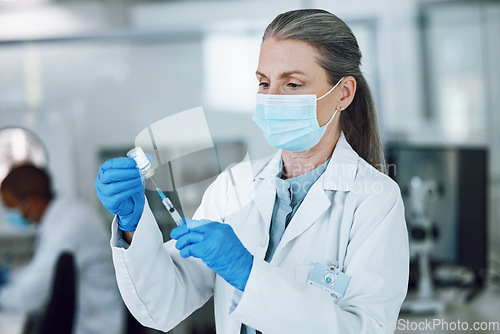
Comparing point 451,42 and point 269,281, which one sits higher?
point 451,42

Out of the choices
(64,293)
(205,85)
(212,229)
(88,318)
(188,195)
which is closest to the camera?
(212,229)

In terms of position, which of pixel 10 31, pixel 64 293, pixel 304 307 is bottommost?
pixel 64 293

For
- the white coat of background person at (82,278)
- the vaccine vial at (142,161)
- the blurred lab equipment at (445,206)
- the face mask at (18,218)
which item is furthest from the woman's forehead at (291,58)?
the face mask at (18,218)

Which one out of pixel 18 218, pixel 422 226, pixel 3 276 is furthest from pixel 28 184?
pixel 422 226

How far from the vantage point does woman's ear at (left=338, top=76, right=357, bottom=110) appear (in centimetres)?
90

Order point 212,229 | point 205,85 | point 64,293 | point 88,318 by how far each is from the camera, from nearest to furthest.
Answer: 1. point 212,229
2. point 64,293
3. point 88,318
4. point 205,85

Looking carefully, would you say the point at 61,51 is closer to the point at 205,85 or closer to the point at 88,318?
the point at 205,85

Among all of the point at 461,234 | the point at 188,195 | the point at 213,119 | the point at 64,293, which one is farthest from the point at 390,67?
the point at 188,195

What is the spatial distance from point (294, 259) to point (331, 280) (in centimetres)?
9

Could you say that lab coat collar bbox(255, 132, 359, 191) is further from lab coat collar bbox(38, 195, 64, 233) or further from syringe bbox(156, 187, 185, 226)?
lab coat collar bbox(38, 195, 64, 233)

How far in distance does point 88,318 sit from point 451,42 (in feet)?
10.0

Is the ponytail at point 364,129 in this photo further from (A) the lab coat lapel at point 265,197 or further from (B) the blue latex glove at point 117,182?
(B) the blue latex glove at point 117,182

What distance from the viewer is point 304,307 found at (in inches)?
31.6

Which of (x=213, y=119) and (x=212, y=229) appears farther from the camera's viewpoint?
(x=213, y=119)
